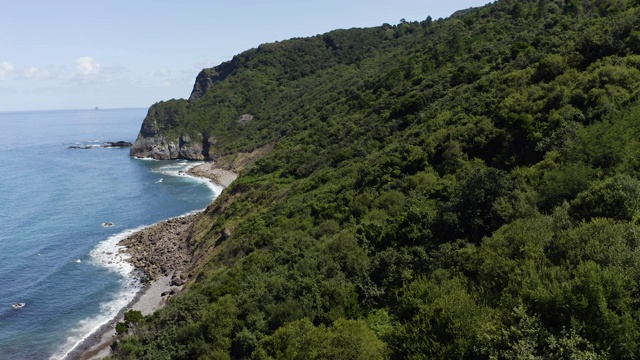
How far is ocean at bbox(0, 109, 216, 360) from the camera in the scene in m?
45.9

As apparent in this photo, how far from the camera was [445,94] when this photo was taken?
54281mm

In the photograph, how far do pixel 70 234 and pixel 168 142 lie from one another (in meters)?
80.8

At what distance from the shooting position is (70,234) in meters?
71.0

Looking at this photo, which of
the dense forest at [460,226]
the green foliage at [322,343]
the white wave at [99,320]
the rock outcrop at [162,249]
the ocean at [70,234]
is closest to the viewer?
the dense forest at [460,226]

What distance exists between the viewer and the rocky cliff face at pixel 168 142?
145500 millimetres

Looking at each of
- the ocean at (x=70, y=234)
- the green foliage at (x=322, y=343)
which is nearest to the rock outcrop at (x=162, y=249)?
the ocean at (x=70, y=234)

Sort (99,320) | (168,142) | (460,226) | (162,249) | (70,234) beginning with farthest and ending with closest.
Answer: (168,142), (70,234), (162,249), (99,320), (460,226)

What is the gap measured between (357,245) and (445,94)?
3261cm

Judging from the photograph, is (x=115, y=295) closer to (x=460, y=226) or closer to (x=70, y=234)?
(x=70, y=234)

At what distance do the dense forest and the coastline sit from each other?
295 centimetres

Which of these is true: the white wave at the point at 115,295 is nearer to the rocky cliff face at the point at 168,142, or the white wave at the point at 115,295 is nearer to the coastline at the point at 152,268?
the coastline at the point at 152,268

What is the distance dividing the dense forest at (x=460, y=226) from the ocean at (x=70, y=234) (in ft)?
38.1

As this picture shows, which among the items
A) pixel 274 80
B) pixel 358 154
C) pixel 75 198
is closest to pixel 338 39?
pixel 274 80

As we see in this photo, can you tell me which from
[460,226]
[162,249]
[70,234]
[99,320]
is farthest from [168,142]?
[460,226]
